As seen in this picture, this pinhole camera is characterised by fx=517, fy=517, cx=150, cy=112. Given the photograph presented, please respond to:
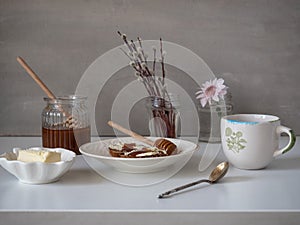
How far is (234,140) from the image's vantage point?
114 centimetres

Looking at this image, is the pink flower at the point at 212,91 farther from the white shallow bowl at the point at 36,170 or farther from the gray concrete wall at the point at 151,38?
the white shallow bowl at the point at 36,170

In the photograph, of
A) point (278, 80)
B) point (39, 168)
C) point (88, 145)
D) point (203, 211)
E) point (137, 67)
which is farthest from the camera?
point (278, 80)

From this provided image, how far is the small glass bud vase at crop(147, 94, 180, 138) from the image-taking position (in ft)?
4.39

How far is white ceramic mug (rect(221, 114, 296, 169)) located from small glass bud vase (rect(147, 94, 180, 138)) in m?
0.21

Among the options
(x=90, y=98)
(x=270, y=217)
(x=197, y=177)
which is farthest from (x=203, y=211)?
(x=90, y=98)

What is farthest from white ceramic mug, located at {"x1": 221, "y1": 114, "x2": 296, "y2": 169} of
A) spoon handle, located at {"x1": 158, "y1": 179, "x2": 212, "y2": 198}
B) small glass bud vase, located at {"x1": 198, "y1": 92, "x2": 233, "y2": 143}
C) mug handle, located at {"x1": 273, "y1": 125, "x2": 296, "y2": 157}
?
small glass bud vase, located at {"x1": 198, "y1": 92, "x2": 233, "y2": 143}

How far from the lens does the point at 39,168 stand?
1.00m

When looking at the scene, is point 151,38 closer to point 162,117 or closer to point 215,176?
point 162,117

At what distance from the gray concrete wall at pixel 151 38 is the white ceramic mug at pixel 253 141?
14.1 inches

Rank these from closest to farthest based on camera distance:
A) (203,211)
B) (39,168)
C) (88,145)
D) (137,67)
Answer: (203,211) < (39,168) < (88,145) < (137,67)

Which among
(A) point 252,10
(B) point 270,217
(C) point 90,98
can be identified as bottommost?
(B) point 270,217

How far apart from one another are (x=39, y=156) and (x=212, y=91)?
0.53m

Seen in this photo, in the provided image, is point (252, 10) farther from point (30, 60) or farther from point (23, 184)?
point (23, 184)

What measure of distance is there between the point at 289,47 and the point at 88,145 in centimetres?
66
